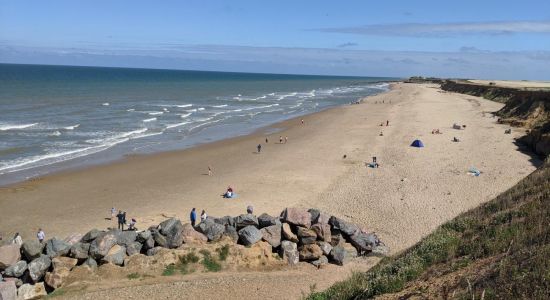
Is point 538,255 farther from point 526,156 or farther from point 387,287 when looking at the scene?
point 526,156

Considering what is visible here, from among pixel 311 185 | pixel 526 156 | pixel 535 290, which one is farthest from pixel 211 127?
pixel 535 290

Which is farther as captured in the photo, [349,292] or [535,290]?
[349,292]

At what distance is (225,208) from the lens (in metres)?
20.8

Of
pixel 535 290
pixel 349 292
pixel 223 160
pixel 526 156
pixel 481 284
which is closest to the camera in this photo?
pixel 535 290

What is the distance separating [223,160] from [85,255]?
1721cm

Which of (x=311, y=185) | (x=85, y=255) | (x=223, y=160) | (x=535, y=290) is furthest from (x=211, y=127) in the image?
(x=535, y=290)

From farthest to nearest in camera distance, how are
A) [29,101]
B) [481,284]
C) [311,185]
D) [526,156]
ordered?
[29,101] → [526,156] → [311,185] → [481,284]

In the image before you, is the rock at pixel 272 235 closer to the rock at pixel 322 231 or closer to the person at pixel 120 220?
the rock at pixel 322 231

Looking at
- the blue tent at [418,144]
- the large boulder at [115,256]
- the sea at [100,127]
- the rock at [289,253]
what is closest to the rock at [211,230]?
the rock at [289,253]

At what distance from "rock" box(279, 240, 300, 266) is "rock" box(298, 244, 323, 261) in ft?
0.67

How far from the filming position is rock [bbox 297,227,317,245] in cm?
1563

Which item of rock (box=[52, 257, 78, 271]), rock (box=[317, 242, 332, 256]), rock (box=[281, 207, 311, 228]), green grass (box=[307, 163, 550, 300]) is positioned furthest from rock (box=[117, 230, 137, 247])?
green grass (box=[307, 163, 550, 300])

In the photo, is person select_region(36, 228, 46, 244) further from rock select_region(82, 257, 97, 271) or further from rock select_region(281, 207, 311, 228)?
rock select_region(281, 207, 311, 228)

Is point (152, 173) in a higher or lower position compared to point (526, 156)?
lower
